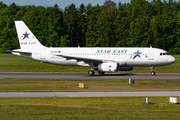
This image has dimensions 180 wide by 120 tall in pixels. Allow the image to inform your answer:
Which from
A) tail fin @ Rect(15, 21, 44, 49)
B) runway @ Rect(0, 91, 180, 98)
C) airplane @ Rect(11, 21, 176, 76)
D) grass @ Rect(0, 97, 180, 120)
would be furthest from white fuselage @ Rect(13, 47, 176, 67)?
grass @ Rect(0, 97, 180, 120)

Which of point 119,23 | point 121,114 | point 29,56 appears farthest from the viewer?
point 119,23

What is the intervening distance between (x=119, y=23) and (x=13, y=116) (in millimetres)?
→ 106212

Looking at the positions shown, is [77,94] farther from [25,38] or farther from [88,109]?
[25,38]

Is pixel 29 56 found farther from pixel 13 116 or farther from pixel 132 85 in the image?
pixel 13 116

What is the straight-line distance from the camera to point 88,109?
1833 centimetres

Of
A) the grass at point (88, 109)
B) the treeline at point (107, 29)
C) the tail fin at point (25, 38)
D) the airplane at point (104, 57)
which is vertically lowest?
the grass at point (88, 109)

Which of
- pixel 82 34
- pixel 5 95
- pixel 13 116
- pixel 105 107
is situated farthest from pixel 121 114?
pixel 82 34

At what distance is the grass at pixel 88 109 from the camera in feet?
53.3

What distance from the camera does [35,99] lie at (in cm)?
2189

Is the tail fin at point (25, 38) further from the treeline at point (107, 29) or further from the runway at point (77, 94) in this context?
the treeline at point (107, 29)

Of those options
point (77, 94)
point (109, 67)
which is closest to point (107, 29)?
point (109, 67)

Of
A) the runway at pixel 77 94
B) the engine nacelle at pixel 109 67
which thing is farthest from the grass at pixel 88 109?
the engine nacelle at pixel 109 67

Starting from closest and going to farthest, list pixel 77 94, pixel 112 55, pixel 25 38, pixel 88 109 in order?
1. pixel 88 109
2. pixel 77 94
3. pixel 112 55
4. pixel 25 38

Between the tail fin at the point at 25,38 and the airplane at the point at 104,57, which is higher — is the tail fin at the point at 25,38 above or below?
above
